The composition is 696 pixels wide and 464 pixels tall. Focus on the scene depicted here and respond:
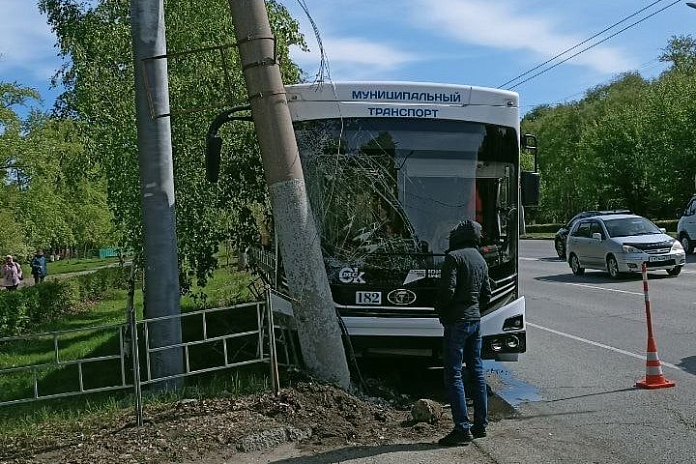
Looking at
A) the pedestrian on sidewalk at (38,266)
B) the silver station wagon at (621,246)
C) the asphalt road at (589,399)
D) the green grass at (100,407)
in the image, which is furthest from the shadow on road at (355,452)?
the pedestrian on sidewalk at (38,266)

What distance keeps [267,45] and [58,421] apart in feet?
12.7

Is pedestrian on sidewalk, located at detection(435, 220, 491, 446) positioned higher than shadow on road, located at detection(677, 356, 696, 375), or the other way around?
pedestrian on sidewalk, located at detection(435, 220, 491, 446)

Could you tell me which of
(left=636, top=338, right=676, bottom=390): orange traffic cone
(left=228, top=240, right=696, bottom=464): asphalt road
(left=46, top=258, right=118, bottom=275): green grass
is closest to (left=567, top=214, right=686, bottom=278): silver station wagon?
(left=228, top=240, right=696, bottom=464): asphalt road

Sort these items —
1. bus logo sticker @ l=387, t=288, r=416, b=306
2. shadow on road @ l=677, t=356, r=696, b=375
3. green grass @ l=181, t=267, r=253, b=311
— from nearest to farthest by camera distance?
bus logo sticker @ l=387, t=288, r=416, b=306 → shadow on road @ l=677, t=356, r=696, b=375 → green grass @ l=181, t=267, r=253, b=311

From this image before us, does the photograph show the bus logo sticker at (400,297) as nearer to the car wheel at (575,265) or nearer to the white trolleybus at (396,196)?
the white trolleybus at (396,196)

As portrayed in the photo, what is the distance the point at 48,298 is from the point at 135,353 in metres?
14.8

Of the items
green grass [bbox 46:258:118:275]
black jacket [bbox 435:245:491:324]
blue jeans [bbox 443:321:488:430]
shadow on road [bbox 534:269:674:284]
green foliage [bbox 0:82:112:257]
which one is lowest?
green grass [bbox 46:258:118:275]

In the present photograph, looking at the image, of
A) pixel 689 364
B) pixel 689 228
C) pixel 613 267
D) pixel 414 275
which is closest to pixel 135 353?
pixel 414 275

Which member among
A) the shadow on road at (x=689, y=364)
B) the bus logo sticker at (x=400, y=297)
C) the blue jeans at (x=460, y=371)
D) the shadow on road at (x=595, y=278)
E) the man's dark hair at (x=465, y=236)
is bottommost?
the shadow on road at (x=595, y=278)

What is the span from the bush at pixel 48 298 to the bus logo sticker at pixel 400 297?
16.4ft

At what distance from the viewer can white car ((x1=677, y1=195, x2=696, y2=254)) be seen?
92.1 feet

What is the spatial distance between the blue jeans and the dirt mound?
388 mm

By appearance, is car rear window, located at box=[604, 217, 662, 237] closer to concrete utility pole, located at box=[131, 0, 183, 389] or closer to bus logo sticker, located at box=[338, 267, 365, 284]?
bus logo sticker, located at box=[338, 267, 365, 284]

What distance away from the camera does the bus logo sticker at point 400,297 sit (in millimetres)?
8109
